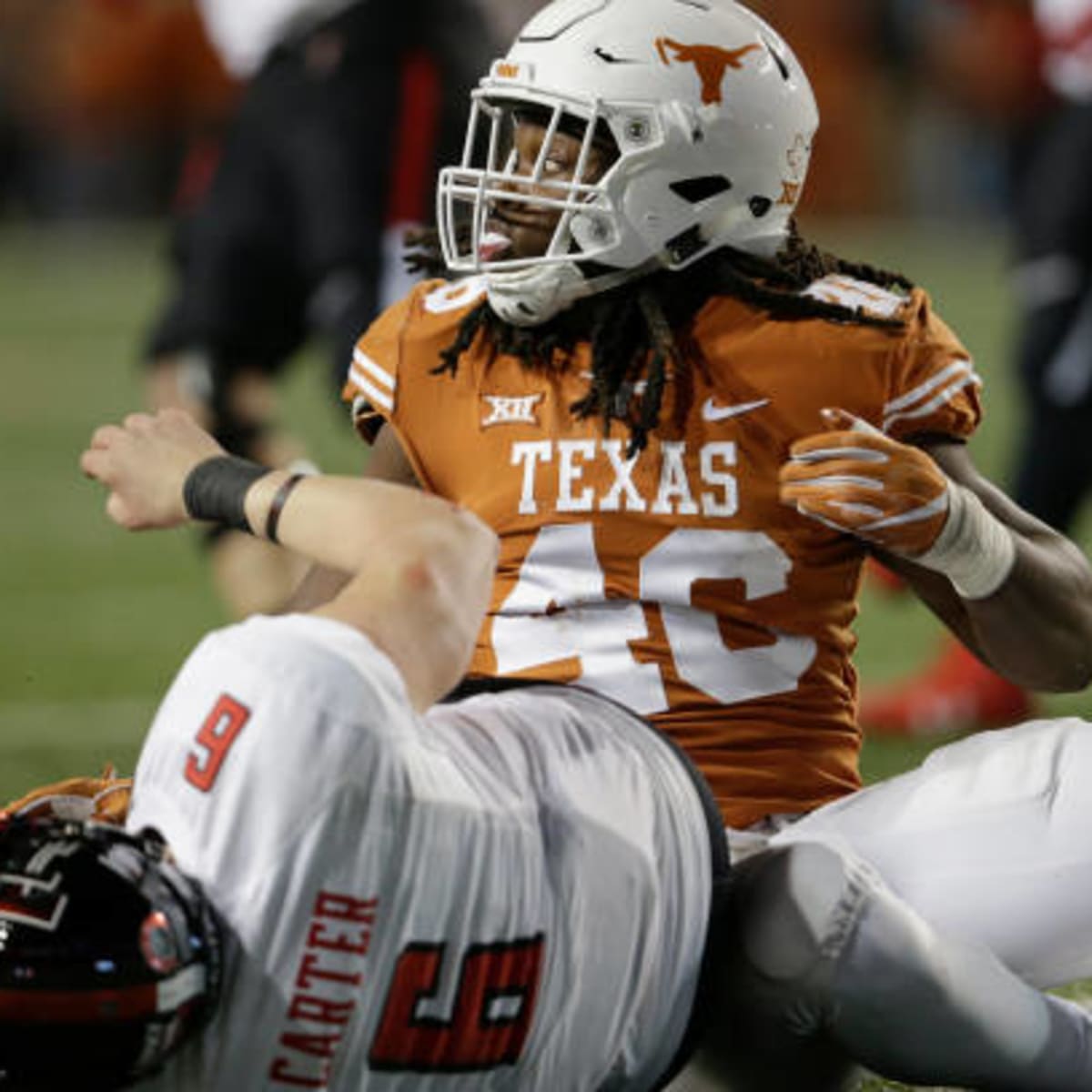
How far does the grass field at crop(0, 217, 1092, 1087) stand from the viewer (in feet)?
17.0

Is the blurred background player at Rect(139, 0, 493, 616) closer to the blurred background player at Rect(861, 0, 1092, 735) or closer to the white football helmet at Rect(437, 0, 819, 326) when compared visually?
the blurred background player at Rect(861, 0, 1092, 735)

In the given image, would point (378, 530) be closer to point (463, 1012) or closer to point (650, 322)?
point (463, 1012)

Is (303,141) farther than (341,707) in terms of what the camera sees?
Yes

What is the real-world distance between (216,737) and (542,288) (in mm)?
778

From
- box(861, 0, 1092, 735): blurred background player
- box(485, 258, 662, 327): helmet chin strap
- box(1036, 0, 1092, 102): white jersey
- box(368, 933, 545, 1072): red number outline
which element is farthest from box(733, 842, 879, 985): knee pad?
box(1036, 0, 1092, 102): white jersey

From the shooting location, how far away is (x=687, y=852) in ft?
7.97

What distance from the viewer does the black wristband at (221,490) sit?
2488mm

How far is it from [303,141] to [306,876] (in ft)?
11.0

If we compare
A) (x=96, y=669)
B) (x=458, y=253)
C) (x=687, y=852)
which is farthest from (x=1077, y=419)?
(x=687, y=852)

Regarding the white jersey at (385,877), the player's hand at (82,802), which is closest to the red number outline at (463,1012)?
the white jersey at (385,877)

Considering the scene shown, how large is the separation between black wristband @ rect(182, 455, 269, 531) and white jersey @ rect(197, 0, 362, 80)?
3141 millimetres

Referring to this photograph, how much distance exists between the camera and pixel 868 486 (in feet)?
8.41

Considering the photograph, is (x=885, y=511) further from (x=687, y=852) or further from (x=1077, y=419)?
(x=1077, y=419)

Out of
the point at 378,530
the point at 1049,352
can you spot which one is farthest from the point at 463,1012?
the point at 1049,352
